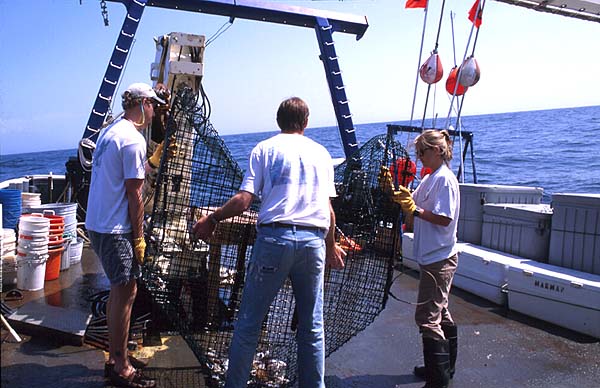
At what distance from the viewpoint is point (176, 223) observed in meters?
3.69

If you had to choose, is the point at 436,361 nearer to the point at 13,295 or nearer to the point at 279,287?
the point at 279,287

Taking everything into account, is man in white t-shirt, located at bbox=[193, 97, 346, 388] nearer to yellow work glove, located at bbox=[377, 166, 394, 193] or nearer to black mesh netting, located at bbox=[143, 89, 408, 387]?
black mesh netting, located at bbox=[143, 89, 408, 387]

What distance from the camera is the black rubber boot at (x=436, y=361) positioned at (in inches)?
142

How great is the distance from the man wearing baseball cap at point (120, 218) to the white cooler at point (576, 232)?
4.27 m

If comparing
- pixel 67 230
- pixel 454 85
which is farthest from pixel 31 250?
pixel 454 85

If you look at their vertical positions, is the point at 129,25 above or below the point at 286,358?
above

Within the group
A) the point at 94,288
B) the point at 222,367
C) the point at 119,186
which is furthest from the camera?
the point at 94,288

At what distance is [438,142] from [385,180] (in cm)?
50

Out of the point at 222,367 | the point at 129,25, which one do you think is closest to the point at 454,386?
the point at 222,367

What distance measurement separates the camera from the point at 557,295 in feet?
16.3

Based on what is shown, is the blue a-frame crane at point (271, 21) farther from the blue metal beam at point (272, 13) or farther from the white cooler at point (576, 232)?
the white cooler at point (576, 232)

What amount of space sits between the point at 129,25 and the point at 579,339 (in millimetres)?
7688

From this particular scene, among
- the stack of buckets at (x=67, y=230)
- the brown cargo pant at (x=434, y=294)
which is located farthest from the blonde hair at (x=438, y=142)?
the stack of buckets at (x=67, y=230)

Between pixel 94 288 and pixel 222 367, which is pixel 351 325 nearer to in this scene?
pixel 222 367
